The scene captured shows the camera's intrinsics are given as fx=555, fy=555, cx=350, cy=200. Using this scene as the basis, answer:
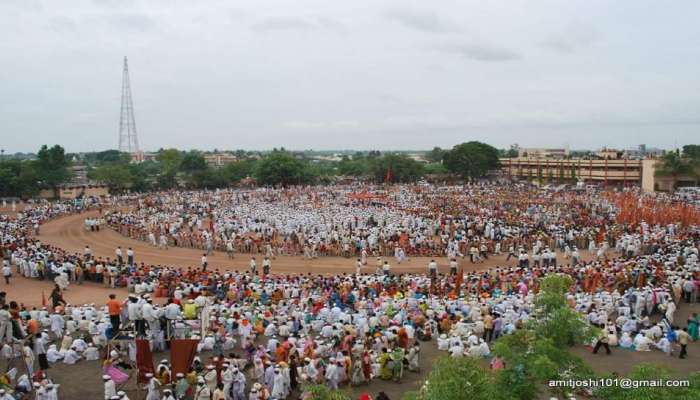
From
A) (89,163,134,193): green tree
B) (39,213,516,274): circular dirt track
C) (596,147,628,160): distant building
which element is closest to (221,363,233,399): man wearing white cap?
(39,213,516,274): circular dirt track

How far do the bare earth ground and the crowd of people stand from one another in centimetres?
33

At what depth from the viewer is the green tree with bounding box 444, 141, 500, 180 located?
244 feet

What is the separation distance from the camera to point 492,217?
35.9 meters

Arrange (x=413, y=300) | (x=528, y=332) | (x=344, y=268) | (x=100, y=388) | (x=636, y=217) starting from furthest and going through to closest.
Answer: (x=636, y=217)
(x=344, y=268)
(x=413, y=300)
(x=100, y=388)
(x=528, y=332)

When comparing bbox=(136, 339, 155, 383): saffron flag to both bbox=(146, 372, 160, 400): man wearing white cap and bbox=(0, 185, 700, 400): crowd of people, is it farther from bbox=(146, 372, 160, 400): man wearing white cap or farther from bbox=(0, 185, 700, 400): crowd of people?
bbox=(146, 372, 160, 400): man wearing white cap

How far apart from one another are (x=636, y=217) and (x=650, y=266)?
47.6 feet

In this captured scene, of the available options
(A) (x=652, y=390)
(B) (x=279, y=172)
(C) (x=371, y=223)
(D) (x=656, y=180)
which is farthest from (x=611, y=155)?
(A) (x=652, y=390)

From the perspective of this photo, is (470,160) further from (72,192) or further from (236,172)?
(72,192)

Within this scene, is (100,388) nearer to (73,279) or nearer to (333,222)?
(73,279)

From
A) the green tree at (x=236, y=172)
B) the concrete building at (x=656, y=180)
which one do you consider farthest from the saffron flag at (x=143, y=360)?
the concrete building at (x=656, y=180)

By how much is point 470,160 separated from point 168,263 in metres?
55.0

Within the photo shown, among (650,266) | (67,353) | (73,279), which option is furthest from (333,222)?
(67,353)

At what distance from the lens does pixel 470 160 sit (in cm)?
7406

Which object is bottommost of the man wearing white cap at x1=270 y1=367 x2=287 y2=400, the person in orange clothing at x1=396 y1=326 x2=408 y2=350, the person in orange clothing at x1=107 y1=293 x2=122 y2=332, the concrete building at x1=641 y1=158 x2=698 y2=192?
the man wearing white cap at x1=270 y1=367 x2=287 y2=400
